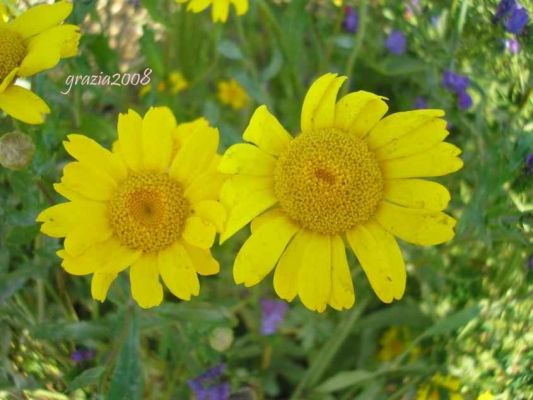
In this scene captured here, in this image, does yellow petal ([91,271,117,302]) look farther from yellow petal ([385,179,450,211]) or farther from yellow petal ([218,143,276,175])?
yellow petal ([385,179,450,211])

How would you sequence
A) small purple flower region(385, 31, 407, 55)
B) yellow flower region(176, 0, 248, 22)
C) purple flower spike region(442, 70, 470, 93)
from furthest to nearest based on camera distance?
small purple flower region(385, 31, 407, 55), purple flower spike region(442, 70, 470, 93), yellow flower region(176, 0, 248, 22)

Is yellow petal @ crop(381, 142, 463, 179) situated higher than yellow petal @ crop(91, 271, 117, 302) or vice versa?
yellow petal @ crop(381, 142, 463, 179)

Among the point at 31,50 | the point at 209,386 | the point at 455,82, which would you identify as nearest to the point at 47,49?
the point at 31,50

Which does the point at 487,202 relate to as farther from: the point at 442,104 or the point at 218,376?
the point at 218,376

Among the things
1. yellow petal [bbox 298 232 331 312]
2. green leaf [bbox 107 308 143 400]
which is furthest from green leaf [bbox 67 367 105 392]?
yellow petal [bbox 298 232 331 312]

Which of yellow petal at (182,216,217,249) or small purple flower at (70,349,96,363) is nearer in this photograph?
yellow petal at (182,216,217,249)

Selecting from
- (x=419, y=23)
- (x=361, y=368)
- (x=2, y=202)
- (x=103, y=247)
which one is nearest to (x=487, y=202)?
(x=419, y=23)

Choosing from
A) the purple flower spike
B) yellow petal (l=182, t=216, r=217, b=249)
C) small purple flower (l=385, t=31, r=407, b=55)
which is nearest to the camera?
yellow petal (l=182, t=216, r=217, b=249)

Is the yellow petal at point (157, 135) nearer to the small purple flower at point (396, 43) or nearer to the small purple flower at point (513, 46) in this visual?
the small purple flower at point (513, 46)
